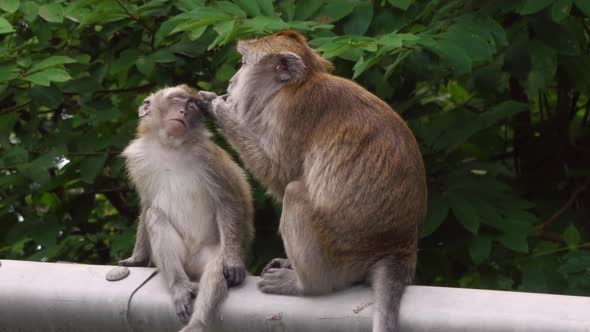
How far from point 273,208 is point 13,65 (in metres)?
1.65

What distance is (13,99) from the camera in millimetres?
5691

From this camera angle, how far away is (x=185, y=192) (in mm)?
4605

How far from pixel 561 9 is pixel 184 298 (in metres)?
2.23

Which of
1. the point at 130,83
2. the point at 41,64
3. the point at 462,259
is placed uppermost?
the point at 41,64

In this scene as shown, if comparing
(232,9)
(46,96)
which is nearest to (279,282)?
(232,9)

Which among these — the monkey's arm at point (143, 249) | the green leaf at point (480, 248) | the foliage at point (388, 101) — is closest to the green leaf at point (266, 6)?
the foliage at point (388, 101)

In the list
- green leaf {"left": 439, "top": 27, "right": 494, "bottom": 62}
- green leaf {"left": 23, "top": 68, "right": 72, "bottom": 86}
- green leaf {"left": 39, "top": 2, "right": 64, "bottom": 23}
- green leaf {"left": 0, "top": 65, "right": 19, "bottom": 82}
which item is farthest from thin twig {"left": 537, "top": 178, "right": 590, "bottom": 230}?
green leaf {"left": 0, "top": 65, "right": 19, "bottom": 82}

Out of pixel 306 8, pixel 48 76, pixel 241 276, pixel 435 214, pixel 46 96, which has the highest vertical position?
pixel 306 8

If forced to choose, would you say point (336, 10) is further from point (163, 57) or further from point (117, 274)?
point (117, 274)

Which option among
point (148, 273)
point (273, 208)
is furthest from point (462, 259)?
point (148, 273)

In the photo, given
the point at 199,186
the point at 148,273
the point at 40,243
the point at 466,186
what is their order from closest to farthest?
the point at 148,273 → the point at 199,186 → the point at 466,186 → the point at 40,243

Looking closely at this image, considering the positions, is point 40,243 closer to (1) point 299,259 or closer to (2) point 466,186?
(1) point 299,259

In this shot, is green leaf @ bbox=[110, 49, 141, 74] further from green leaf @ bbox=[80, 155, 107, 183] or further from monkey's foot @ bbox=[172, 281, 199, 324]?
monkey's foot @ bbox=[172, 281, 199, 324]

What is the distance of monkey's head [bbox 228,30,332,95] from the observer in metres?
4.36
